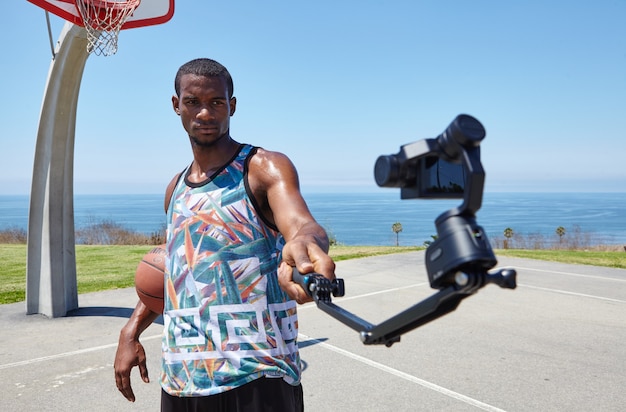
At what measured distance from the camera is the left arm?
128 cm

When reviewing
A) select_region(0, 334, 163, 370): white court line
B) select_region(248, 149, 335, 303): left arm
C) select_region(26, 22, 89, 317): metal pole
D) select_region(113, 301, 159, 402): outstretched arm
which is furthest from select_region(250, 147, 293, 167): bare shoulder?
select_region(26, 22, 89, 317): metal pole

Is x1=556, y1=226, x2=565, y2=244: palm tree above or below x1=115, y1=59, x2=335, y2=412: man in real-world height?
below

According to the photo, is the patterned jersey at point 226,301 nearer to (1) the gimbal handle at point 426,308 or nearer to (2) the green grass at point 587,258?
(1) the gimbal handle at point 426,308

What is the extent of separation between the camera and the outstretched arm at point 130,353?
2.38m

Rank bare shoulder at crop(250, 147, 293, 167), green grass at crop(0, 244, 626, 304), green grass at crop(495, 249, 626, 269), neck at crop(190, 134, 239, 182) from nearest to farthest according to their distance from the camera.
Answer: bare shoulder at crop(250, 147, 293, 167), neck at crop(190, 134, 239, 182), green grass at crop(0, 244, 626, 304), green grass at crop(495, 249, 626, 269)

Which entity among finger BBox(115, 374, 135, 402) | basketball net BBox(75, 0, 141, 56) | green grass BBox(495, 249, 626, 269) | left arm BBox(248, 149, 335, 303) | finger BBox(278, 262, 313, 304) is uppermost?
basketball net BBox(75, 0, 141, 56)

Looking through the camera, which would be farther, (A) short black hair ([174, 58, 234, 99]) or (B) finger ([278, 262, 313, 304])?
(A) short black hair ([174, 58, 234, 99])

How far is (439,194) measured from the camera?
3.10 feet

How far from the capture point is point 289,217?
5.76 ft

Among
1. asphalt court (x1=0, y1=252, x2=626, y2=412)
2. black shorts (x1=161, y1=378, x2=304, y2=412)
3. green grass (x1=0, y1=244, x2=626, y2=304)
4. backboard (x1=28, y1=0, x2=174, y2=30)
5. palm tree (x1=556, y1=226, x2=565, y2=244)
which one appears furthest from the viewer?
palm tree (x1=556, y1=226, x2=565, y2=244)

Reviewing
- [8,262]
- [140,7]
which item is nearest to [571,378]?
[140,7]

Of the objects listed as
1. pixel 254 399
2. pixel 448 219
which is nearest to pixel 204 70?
pixel 254 399

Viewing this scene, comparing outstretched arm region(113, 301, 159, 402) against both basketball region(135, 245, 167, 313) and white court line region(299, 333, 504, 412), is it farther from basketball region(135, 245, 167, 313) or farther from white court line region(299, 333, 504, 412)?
white court line region(299, 333, 504, 412)

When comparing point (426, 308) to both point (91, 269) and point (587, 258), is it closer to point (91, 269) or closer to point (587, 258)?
point (91, 269)
